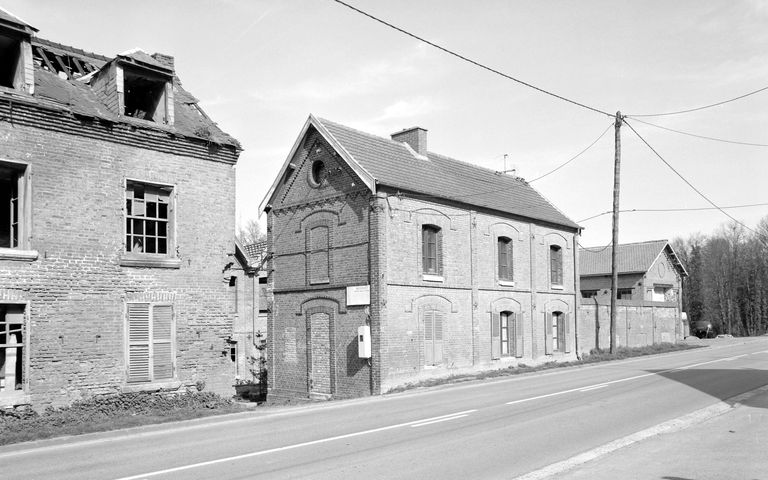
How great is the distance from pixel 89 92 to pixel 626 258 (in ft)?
158

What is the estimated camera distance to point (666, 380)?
20516mm

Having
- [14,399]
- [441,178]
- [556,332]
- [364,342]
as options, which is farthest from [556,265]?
[14,399]

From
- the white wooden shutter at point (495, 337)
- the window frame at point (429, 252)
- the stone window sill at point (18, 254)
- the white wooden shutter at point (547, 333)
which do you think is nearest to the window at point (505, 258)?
the white wooden shutter at point (495, 337)

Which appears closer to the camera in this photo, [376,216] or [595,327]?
[376,216]

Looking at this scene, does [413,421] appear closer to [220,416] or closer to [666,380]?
[220,416]

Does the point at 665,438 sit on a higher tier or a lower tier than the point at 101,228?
lower

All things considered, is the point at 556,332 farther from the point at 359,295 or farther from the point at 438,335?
the point at 359,295

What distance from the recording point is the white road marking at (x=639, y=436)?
8.70 m

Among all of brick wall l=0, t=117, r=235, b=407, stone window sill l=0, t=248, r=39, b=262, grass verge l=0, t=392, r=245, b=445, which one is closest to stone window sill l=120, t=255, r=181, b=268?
brick wall l=0, t=117, r=235, b=407

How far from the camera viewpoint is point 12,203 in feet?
48.3

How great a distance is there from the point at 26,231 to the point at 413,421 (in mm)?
8890

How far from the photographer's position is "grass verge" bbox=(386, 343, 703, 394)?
78.4 feet

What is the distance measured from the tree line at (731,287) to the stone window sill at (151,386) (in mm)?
68730

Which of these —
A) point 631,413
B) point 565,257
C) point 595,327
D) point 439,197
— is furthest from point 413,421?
point 595,327
